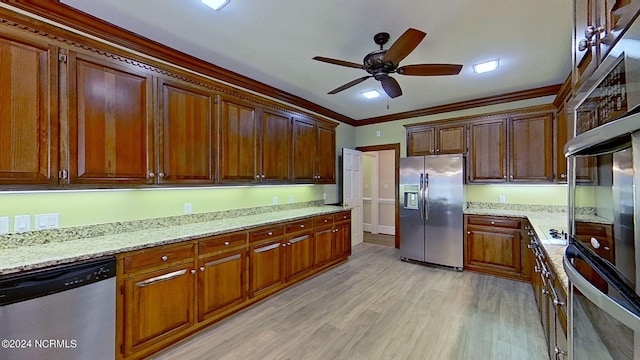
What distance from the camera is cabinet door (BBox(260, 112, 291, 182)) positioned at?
12.0ft

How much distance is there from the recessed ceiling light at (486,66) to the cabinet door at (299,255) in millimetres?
3019

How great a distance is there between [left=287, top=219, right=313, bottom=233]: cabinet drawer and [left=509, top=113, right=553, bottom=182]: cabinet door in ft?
10.3

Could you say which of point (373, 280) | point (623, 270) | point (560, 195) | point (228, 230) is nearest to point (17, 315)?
point (228, 230)

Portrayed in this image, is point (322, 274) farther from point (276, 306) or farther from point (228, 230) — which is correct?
point (228, 230)

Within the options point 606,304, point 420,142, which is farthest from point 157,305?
point 420,142

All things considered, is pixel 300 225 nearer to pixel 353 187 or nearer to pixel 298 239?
pixel 298 239

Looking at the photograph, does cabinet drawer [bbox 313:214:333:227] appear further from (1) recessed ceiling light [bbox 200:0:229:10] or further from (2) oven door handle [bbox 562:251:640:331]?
(2) oven door handle [bbox 562:251:640:331]

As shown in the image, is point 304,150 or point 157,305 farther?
point 304,150

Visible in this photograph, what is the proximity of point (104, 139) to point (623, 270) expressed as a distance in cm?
296

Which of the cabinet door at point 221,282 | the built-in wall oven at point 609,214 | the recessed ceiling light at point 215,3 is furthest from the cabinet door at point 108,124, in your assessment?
the built-in wall oven at point 609,214

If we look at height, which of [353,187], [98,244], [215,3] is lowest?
[98,244]

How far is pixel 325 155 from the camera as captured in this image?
4789mm

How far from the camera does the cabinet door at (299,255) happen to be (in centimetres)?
359

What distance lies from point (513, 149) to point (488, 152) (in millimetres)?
326
